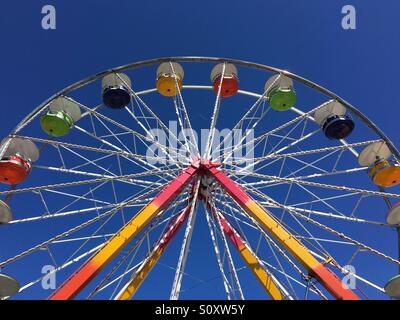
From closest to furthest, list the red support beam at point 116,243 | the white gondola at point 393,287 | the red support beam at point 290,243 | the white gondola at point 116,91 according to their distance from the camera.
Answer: the red support beam at point 116,243
the red support beam at point 290,243
the white gondola at point 393,287
the white gondola at point 116,91

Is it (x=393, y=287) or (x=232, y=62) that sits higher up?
(x=232, y=62)

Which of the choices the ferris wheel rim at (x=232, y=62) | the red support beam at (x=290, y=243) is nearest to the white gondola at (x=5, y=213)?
the ferris wheel rim at (x=232, y=62)

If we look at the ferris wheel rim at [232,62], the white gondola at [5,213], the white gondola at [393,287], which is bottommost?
the white gondola at [393,287]

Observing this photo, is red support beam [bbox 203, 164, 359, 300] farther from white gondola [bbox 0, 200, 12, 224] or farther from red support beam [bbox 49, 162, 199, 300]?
white gondola [bbox 0, 200, 12, 224]

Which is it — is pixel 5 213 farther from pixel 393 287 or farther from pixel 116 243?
pixel 393 287

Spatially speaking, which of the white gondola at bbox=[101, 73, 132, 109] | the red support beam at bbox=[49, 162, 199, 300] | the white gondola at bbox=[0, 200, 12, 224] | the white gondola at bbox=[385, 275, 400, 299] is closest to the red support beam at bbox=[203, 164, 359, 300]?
the red support beam at bbox=[49, 162, 199, 300]

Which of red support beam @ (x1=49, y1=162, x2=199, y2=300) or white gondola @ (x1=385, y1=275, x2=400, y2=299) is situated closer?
red support beam @ (x1=49, y1=162, x2=199, y2=300)

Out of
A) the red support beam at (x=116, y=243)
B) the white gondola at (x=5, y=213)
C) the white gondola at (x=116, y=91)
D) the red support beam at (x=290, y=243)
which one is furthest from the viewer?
the white gondola at (x=116, y=91)

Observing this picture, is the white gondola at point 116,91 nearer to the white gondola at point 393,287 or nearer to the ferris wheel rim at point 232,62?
the ferris wheel rim at point 232,62

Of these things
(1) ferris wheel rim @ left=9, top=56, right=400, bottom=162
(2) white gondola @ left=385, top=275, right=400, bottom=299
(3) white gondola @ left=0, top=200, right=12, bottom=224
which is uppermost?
(1) ferris wheel rim @ left=9, top=56, right=400, bottom=162

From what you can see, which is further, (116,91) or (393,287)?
(116,91)

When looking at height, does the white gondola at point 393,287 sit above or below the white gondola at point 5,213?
below

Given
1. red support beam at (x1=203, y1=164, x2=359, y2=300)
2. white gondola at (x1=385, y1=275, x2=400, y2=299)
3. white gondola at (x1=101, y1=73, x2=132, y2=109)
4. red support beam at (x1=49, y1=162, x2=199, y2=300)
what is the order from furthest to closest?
white gondola at (x1=101, y1=73, x2=132, y2=109) < white gondola at (x1=385, y1=275, x2=400, y2=299) < red support beam at (x1=203, y1=164, x2=359, y2=300) < red support beam at (x1=49, y1=162, x2=199, y2=300)

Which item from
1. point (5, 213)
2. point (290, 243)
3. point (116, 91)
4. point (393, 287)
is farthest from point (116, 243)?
point (393, 287)
